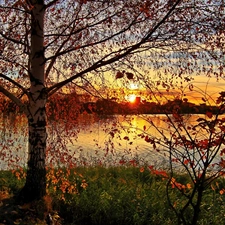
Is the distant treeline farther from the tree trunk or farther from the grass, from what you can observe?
the grass

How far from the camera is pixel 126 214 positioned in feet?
19.2

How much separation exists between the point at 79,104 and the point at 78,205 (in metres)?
1.76

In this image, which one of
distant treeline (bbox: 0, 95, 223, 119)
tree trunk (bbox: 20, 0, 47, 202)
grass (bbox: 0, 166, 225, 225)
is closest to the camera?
distant treeline (bbox: 0, 95, 223, 119)

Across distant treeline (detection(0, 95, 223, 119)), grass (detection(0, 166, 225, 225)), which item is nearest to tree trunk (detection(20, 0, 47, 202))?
grass (detection(0, 166, 225, 225))

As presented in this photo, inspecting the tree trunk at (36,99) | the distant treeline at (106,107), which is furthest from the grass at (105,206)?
the distant treeline at (106,107)

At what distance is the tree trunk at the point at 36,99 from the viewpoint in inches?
230

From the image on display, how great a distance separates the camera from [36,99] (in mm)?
5848

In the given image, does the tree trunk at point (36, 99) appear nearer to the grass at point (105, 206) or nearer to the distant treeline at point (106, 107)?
the grass at point (105, 206)

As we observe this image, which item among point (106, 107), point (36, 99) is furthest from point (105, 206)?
point (36, 99)

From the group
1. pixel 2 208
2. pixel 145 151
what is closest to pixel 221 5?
pixel 2 208

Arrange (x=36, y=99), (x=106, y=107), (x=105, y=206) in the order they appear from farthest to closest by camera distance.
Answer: (x=106, y=107) → (x=105, y=206) → (x=36, y=99)

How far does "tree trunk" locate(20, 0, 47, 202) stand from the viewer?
5844 millimetres

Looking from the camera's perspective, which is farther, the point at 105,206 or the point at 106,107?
the point at 106,107

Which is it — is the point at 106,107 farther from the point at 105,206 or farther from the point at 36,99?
the point at 105,206
